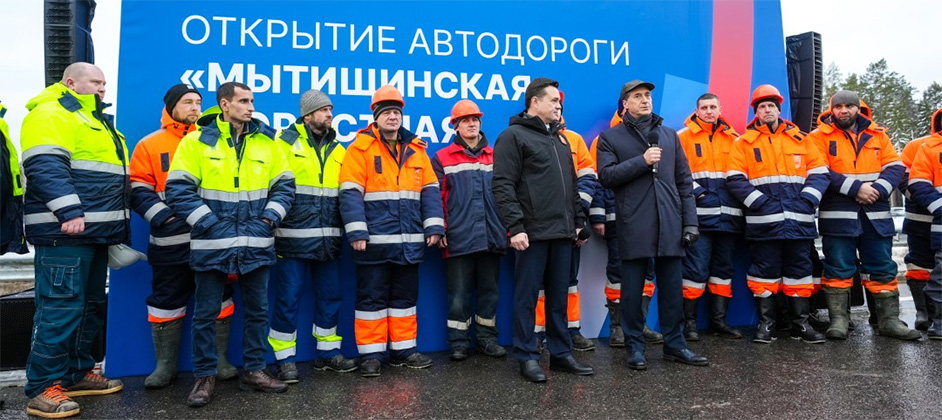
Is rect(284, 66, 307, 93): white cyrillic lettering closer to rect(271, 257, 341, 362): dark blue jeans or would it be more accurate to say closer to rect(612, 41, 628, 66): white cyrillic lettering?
rect(271, 257, 341, 362): dark blue jeans

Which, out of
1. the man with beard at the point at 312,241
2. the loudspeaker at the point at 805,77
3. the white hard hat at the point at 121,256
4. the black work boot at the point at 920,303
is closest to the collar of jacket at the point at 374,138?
the man with beard at the point at 312,241

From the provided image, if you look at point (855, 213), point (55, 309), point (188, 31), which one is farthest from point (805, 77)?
point (55, 309)

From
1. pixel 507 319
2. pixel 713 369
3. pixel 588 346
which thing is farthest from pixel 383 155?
pixel 713 369

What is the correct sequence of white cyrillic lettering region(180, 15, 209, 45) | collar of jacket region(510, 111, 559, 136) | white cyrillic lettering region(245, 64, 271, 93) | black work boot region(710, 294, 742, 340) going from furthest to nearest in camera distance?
black work boot region(710, 294, 742, 340)
white cyrillic lettering region(245, 64, 271, 93)
white cyrillic lettering region(180, 15, 209, 45)
collar of jacket region(510, 111, 559, 136)

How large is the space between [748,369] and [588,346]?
125cm

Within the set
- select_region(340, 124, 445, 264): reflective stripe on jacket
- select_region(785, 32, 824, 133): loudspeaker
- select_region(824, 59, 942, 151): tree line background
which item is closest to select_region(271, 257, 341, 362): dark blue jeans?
select_region(340, 124, 445, 264): reflective stripe on jacket

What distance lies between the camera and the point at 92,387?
385 centimetres

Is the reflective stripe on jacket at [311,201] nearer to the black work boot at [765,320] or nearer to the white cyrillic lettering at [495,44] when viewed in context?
the white cyrillic lettering at [495,44]

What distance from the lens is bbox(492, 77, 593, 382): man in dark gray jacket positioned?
3959 mm

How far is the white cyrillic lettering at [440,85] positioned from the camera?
16.9ft

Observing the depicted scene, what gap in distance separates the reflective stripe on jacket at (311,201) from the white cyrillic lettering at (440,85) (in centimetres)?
119

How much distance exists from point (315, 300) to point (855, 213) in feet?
15.3

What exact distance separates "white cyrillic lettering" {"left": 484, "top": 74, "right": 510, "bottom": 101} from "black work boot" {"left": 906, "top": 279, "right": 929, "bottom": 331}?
420cm

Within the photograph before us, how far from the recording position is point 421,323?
4941mm
